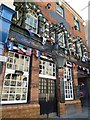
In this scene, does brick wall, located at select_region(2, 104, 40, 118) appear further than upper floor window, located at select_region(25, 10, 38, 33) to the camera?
No

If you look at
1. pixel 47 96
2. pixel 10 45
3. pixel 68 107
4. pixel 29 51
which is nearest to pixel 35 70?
pixel 29 51

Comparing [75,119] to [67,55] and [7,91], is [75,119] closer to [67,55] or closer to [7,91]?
[7,91]

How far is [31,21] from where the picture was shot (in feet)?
27.2

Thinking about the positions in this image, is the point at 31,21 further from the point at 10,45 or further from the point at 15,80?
the point at 15,80

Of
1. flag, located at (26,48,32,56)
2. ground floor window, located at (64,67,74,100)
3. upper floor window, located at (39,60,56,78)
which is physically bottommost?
ground floor window, located at (64,67,74,100)

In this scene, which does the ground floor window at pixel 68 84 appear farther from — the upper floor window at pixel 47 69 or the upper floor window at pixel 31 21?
the upper floor window at pixel 31 21

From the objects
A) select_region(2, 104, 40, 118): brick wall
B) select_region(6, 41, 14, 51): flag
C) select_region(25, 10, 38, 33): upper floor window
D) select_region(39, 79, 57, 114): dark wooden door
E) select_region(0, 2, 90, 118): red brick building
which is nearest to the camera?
select_region(2, 104, 40, 118): brick wall

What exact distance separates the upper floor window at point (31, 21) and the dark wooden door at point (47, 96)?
3.40 meters

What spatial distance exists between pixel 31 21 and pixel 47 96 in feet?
16.2

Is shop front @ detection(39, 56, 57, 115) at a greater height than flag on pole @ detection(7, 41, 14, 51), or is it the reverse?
flag on pole @ detection(7, 41, 14, 51)

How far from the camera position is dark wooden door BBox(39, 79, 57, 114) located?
7.14 meters

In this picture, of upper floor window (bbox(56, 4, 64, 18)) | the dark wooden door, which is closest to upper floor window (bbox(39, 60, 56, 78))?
the dark wooden door

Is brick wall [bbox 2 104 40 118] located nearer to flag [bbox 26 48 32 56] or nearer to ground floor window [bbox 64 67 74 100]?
flag [bbox 26 48 32 56]

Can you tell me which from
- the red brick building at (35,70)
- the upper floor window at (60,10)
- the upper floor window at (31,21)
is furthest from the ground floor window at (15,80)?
the upper floor window at (60,10)
